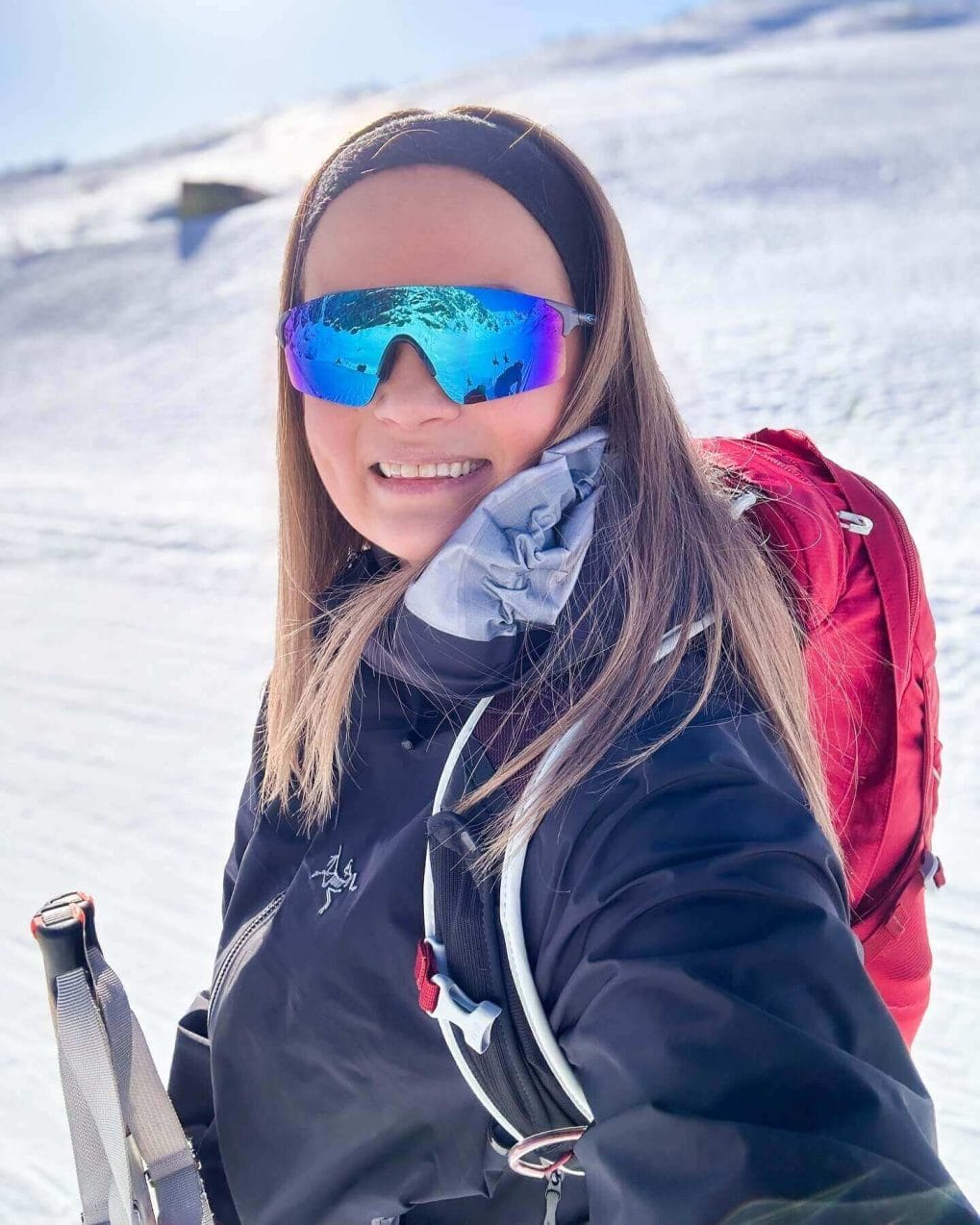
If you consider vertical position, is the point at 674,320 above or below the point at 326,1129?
above

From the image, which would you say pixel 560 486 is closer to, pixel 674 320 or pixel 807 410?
pixel 807 410

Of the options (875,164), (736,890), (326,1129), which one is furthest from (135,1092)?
Answer: (875,164)

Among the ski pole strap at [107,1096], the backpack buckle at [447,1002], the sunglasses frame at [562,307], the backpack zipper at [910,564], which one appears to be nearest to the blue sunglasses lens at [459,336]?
the sunglasses frame at [562,307]

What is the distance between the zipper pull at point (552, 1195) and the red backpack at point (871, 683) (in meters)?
→ 0.53

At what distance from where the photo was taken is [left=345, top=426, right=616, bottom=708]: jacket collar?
117cm

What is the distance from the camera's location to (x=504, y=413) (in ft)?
4.28

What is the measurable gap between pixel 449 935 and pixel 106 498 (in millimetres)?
6136

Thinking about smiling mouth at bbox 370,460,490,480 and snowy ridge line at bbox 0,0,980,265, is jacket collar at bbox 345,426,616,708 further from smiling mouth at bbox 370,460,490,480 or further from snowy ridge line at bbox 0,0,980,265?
A: snowy ridge line at bbox 0,0,980,265

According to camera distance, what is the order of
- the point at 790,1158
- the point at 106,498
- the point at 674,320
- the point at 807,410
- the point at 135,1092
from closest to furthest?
1. the point at 790,1158
2. the point at 135,1092
3. the point at 807,410
4. the point at 106,498
5. the point at 674,320

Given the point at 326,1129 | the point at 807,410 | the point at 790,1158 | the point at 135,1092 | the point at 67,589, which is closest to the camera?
the point at 790,1158

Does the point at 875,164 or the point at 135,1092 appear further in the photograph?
the point at 875,164

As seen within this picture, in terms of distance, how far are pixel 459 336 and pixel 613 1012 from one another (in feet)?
2.66

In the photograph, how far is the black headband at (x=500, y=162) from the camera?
1315 millimetres

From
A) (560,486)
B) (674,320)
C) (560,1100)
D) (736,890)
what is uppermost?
(674,320)
